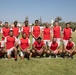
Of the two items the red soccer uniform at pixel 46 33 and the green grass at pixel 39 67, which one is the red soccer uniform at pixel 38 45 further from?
the red soccer uniform at pixel 46 33

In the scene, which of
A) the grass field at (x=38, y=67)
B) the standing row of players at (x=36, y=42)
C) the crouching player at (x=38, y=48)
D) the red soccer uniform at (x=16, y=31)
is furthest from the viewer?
the red soccer uniform at (x=16, y=31)

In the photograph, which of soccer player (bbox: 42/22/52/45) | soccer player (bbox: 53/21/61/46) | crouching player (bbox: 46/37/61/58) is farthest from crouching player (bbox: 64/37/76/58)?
soccer player (bbox: 42/22/52/45)

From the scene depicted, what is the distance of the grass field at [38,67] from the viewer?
984 centimetres

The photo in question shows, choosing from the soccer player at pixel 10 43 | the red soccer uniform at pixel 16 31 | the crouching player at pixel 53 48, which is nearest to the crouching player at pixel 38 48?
the crouching player at pixel 53 48

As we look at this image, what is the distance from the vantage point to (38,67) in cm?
1050

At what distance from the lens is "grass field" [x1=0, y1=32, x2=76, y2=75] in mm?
9836

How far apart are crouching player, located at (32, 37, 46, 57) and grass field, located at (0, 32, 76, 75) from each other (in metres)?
0.90

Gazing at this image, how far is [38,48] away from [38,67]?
2234 mm

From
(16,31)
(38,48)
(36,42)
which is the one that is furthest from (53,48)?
(16,31)

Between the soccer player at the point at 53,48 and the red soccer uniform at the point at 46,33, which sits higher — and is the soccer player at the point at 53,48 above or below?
below

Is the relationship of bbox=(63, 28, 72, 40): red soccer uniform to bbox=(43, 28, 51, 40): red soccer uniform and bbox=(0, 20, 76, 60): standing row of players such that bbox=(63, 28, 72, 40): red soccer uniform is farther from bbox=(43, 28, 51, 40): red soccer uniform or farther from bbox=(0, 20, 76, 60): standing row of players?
bbox=(43, 28, 51, 40): red soccer uniform

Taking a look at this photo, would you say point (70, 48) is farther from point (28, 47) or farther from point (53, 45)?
point (28, 47)

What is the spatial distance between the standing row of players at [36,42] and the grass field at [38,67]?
0.86 metres

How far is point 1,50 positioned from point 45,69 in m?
2.94
